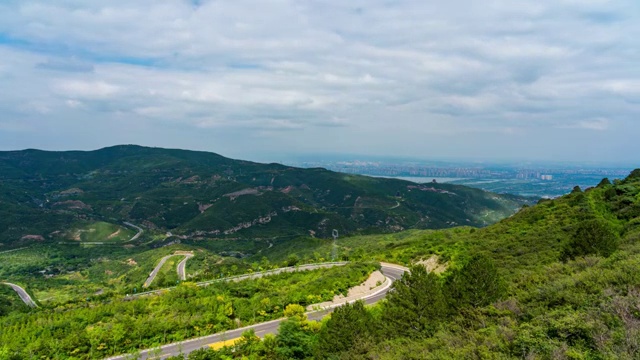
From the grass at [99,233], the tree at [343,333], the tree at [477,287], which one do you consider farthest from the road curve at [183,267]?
the tree at [477,287]

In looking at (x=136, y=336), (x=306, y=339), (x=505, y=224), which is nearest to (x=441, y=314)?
(x=306, y=339)

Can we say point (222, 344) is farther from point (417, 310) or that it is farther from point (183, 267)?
point (183, 267)

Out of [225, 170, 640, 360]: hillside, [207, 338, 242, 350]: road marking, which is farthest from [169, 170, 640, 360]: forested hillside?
[207, 338, 242, 350]: road marking

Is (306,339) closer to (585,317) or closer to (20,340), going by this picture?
(585,317)

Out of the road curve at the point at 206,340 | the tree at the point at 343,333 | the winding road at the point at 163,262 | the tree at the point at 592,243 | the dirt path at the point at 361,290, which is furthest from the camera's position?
the winding road at the point at 163,262

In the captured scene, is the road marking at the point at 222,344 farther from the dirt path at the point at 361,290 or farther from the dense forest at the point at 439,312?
the dirt path at the point at 361,290
